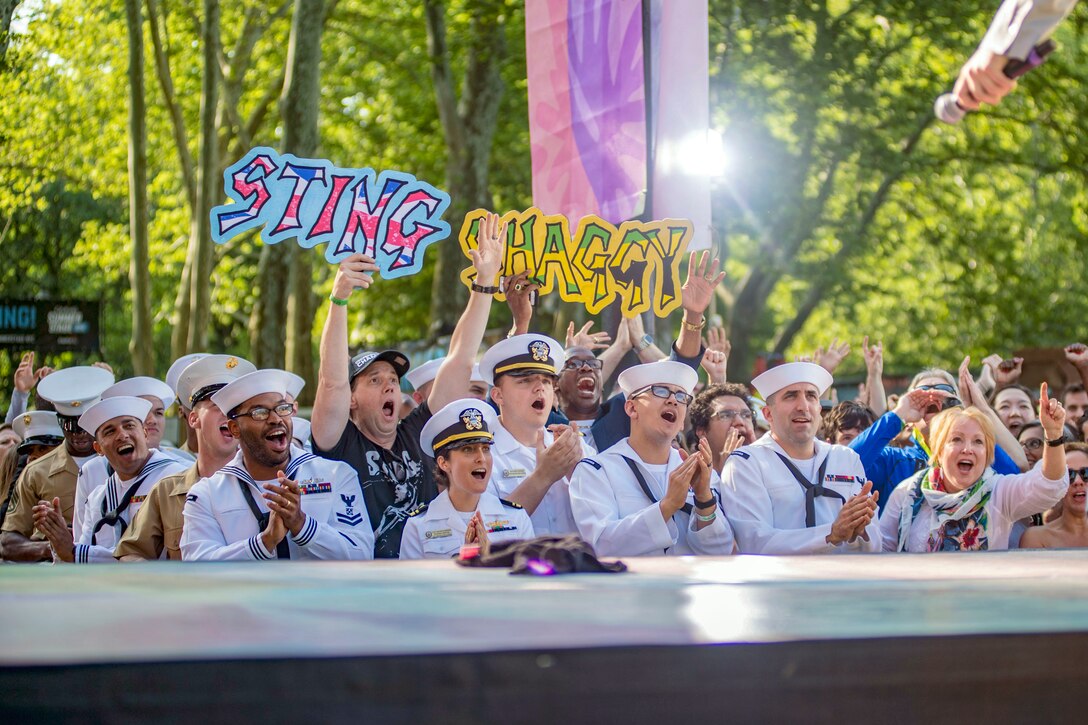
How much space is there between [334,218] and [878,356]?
11.0ft

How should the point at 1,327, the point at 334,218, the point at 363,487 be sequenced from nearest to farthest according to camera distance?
the point at 363,487
the point at 334,218
the point at 1,327

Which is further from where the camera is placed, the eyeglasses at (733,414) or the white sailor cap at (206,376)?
the eyeglasses at (733,414)

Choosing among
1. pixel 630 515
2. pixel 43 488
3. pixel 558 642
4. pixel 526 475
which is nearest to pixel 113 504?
pixel 43 488

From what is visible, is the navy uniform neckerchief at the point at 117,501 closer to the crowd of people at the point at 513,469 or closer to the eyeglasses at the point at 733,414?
the crowd of people at the point at 513,469

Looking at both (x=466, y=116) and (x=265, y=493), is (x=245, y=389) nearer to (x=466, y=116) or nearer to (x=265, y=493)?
(x=265, y=493)

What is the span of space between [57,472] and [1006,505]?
15.1ft

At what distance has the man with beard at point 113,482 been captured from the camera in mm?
5641

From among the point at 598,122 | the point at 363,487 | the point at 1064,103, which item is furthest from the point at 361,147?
the point at 363,487

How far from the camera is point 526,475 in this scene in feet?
18.8

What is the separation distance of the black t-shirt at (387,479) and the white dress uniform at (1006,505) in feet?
6.58

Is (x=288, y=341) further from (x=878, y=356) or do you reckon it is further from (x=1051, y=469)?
(x=1051, y=469)

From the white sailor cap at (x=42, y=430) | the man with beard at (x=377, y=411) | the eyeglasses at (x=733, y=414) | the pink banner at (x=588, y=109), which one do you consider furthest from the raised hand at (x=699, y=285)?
the white sailor cap at (x=42, y=430)

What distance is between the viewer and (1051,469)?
5.64 m

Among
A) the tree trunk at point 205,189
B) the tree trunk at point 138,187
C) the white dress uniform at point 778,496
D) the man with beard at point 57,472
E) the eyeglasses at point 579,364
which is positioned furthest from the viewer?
the tree trunk at point 205,189
